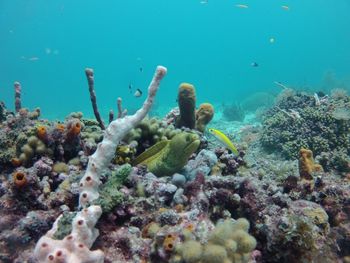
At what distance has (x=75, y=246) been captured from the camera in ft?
8.74

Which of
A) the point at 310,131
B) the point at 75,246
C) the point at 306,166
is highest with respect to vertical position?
→ the point at 75,246

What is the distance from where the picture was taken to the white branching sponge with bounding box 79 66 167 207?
3.44 metres

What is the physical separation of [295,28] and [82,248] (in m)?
215

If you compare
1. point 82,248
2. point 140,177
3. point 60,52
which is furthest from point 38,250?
point 60,52

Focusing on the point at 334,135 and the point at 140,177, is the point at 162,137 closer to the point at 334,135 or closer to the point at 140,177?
the point at 140,177

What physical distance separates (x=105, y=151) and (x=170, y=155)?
1223 mm

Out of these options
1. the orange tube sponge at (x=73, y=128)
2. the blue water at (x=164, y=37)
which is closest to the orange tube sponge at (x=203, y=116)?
the orange tube sponge at (x=73, y=128)

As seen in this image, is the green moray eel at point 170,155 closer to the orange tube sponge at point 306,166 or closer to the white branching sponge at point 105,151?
the white branching sponge at point 105,151

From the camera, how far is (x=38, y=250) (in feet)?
8.50

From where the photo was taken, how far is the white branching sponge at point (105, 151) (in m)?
3.44

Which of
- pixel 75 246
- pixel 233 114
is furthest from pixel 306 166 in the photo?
pixel 233 114

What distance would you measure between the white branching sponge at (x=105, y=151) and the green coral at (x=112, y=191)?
10cm

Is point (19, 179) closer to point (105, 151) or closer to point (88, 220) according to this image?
point (105, 151)

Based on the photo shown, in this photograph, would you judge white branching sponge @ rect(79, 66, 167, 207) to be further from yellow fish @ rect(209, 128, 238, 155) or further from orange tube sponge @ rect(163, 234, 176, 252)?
yellow fish @ rect(209, 128, 238, 155)
